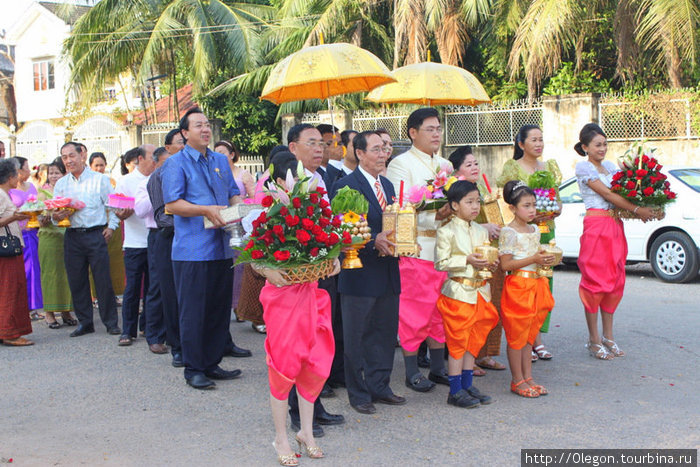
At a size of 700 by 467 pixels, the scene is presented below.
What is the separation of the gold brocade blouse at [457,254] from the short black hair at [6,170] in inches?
189

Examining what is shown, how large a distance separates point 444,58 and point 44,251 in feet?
44.7

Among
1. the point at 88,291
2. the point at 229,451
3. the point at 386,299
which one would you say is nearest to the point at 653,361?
the point at 386,299

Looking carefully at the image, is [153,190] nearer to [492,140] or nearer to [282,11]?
[492,140]

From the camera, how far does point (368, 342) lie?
5.65m

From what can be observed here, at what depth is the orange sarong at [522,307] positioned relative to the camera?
5812 mm

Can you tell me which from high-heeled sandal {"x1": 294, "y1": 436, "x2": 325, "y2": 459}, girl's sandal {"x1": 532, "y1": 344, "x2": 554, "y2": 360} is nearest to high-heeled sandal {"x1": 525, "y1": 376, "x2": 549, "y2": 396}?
girl's sandal {"x1": 532, "y1": 344, "x2": 554, "y2": 360}

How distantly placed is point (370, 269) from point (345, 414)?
104 centimetres

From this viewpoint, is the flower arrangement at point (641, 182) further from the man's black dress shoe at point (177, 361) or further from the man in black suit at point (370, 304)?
the man's black dress shoe at point (177, 361)

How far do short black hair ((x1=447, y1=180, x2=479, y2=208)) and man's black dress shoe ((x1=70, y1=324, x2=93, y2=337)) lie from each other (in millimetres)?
4954

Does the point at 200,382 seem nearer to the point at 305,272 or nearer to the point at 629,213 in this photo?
the point at 305,272

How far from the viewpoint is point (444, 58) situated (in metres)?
20.4

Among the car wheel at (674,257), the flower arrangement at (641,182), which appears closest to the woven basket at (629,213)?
the flower arrangement at (641,182)

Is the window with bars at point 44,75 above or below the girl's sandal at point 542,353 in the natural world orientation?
above

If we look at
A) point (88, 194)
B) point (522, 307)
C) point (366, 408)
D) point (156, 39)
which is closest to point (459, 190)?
point (522, 307)
